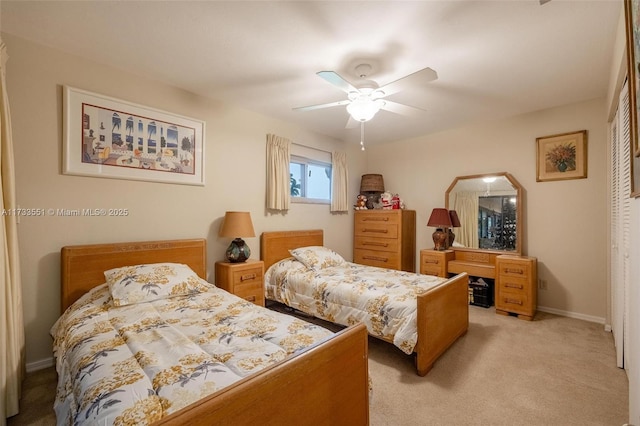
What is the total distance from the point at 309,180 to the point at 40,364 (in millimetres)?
3452

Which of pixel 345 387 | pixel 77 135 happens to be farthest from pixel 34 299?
pixel 345 387

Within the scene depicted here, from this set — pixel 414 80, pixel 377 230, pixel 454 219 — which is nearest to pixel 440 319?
pixel 414 80

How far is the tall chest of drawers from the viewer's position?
318 cm

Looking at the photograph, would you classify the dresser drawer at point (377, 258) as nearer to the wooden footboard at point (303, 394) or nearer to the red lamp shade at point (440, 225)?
the red lamp shade at point (440, 225)

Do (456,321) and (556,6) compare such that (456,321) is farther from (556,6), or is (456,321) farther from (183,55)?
(183,55)

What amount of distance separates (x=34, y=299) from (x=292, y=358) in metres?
2.36

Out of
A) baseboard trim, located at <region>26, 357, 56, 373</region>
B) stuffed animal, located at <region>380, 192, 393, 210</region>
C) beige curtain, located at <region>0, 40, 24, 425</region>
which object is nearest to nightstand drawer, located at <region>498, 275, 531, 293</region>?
stuffed animal, located at <region>380, 192, 393, 210</region>

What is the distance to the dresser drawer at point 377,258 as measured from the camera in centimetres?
434

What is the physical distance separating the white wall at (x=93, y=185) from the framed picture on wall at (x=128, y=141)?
0.07m

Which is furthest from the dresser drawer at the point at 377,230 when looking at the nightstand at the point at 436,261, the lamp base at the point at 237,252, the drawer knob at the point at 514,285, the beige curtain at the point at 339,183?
the lamp base at the point at 237,252

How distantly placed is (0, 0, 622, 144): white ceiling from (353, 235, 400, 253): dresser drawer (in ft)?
7.37

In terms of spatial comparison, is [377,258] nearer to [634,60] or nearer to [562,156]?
[562,156]

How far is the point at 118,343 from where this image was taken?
143 cm

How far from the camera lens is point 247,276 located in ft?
9.89
